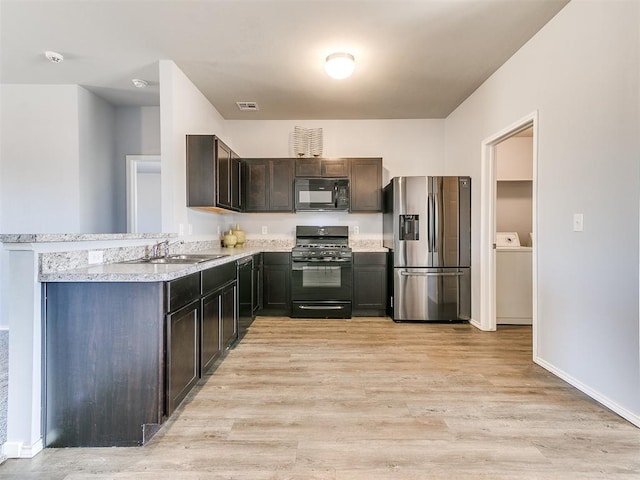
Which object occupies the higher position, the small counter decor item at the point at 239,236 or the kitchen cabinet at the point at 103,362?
the small counter decor item at the point at 239,236

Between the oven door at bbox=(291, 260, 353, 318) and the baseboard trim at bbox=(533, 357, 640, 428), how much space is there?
202 centimetres

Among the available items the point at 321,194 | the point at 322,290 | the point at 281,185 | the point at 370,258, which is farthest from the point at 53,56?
the point at 370,258

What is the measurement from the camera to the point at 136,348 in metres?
1.56

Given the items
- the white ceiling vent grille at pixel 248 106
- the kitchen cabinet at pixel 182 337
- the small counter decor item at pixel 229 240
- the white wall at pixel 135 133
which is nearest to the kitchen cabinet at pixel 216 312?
the kitchen cabinet at pixel 182 337

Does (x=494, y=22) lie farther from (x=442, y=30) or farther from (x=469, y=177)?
(x=469, y=177)

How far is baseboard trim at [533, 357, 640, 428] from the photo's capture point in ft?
5.73

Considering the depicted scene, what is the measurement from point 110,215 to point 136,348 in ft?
9.96

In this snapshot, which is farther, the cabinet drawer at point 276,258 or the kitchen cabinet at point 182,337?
the cabinet drawer at point 276,258

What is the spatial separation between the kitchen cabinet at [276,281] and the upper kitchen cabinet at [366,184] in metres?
1.12

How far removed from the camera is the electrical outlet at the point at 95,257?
181 centimetres

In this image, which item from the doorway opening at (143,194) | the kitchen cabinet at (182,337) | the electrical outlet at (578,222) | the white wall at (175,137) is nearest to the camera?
the kitchen cabinet at (182,337)

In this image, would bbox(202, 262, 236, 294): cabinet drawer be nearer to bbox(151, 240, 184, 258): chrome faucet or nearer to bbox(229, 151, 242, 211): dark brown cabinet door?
bbox(151, 240, 184, 258): chrome faucet

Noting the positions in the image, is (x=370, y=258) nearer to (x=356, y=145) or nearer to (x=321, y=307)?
(x=321, y=307)

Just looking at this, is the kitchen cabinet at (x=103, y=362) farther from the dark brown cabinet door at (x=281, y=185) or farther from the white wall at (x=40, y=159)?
the dark brown cabinet door at (x=281, y=185)
